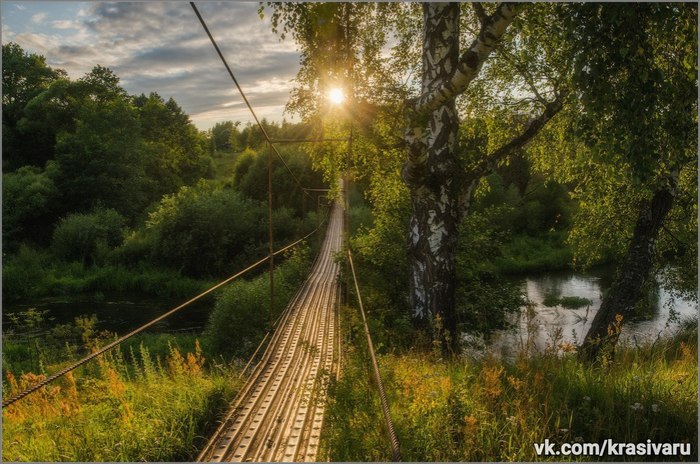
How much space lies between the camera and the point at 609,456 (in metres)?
3.10

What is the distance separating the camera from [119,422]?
351cm

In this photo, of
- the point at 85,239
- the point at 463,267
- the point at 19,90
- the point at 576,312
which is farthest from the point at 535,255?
the point at 19,90

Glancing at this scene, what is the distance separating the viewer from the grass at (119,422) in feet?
10.6

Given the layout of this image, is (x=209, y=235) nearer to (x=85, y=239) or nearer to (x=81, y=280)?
(x=81, y=280)

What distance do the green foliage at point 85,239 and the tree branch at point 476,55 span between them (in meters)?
27.6

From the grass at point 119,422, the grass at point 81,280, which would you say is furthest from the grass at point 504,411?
the grass at point 81,280

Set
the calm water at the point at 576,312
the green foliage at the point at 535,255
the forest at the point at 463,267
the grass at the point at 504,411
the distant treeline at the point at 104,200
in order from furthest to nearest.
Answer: the distant treeline at the point at 104,200, the green foliage at the point at 535,255, the calm water at the point at 576,312, the forest at the point at 463,267, the grass at the point at 504,411

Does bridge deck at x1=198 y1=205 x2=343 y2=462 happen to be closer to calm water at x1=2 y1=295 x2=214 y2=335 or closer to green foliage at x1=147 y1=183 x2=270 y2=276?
calm water at x1=2 y1=295 x2=214 y2=335

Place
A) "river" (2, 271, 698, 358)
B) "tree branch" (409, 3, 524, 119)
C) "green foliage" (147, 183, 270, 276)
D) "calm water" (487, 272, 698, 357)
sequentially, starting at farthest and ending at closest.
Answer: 1. "green foliage" (147, 183, 270, 276)
2. "river" (2, 271, 698, 358)
3. "calm water" (487, 272, 698, 357)
4. "tree branch" (409, 3, 524, 119)

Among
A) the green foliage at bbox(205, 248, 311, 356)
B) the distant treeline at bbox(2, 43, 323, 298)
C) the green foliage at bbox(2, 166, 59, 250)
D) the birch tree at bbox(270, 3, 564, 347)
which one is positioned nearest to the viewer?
the birch tree at bbox(270, 3, 564, 347)

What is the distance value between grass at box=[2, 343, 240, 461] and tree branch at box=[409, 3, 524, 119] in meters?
3.52

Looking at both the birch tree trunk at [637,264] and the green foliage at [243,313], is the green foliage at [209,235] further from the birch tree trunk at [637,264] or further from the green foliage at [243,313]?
the birch tree trunk at [637,264]

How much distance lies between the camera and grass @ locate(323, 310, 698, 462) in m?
3.03

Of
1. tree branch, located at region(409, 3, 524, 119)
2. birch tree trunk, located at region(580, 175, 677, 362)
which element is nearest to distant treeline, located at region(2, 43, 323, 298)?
birch tree trunk, located at region(580, 175, 677, 362)
